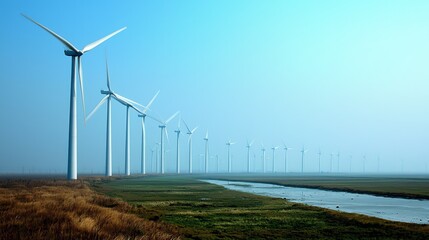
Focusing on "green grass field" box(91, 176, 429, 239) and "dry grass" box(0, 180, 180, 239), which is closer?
"dry grass" box(0, 180, 180, 239)

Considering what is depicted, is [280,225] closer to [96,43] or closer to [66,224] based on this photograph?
[66,224]

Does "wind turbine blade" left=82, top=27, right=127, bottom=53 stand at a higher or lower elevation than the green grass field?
higher

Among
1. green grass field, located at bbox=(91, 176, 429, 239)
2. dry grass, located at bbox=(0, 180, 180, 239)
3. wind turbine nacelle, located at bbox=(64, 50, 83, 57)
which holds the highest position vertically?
wind turbine nacelle, located at bbox=(64, 50, 83, 57)

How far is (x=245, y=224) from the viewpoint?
3256cm

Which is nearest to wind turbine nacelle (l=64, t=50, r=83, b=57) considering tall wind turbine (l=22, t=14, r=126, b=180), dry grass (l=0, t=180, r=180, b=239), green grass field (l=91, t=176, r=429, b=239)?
tall wind turbine (l=22, t=14, r=126, b=180)

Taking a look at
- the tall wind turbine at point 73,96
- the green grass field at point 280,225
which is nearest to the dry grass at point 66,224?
the green grass field at point 280,225

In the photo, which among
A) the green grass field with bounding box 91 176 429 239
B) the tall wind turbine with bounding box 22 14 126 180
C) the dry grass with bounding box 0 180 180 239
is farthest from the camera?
the tall wind turbine with bounding box 22 14 126 180

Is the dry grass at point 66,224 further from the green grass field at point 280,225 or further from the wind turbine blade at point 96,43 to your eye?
the wind turbine blade at point 96,43

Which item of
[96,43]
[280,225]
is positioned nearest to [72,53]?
[96,43]

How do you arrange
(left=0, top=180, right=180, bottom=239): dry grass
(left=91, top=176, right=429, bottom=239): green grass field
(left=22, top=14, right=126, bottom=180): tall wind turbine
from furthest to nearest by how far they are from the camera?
(left=22, top=14, right=126, bottom=180): tall wind turbine, (left=91, top=176, right=429, bottom=239): green grass field, (left=0, top=180, right=180, bottom=239): dry grass

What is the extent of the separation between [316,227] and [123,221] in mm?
12798

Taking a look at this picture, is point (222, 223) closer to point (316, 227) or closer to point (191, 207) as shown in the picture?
point (316, 227)

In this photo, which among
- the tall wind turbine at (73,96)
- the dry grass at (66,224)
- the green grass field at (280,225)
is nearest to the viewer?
the dry grass at (66,224)

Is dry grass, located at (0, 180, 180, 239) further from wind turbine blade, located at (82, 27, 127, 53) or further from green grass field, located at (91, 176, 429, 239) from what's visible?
wind turbine blade, located at (82, 27, 127, 53)
